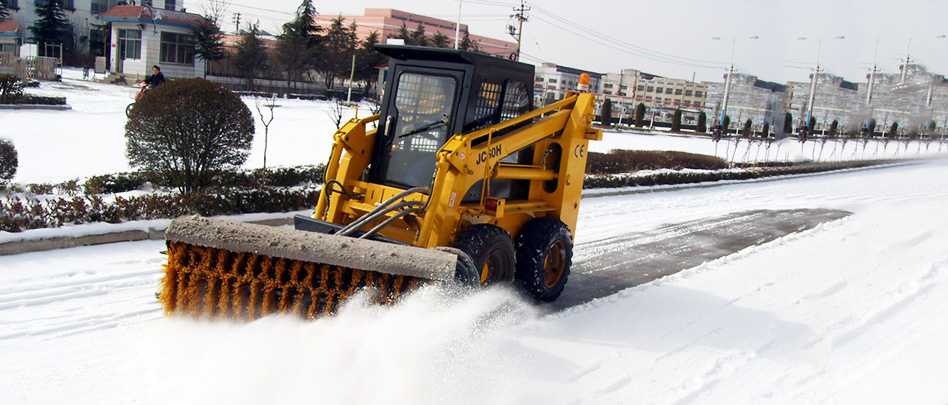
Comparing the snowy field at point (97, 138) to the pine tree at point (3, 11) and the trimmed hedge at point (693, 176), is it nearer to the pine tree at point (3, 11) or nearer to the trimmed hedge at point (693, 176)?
the trimmed hedge at point (693, 176)

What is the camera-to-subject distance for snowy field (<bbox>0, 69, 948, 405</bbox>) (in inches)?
177

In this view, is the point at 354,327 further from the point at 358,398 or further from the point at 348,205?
the point at 348,205

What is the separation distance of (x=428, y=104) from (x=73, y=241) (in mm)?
4003

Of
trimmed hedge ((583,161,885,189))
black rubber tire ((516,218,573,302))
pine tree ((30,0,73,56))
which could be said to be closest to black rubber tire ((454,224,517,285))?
black rubber tire ((516,218,573,302))

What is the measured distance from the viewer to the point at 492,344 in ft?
17.4

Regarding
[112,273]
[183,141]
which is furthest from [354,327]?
[183,141]

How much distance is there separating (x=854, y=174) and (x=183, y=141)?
23826mm

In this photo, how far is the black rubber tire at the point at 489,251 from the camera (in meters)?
5.54

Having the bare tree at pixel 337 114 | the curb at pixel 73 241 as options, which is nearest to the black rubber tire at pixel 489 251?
the bare tree at pixel 337 114

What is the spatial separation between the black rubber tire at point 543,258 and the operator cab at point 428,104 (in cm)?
104

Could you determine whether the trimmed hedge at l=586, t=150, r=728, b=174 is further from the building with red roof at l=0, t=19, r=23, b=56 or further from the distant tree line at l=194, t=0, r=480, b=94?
the building with red roof at l=0, t=19, r=23, b=56

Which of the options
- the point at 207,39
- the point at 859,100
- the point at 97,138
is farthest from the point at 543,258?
the point at 207,39

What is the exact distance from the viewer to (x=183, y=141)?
9.16 metres

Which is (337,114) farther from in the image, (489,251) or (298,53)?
(298,53)
